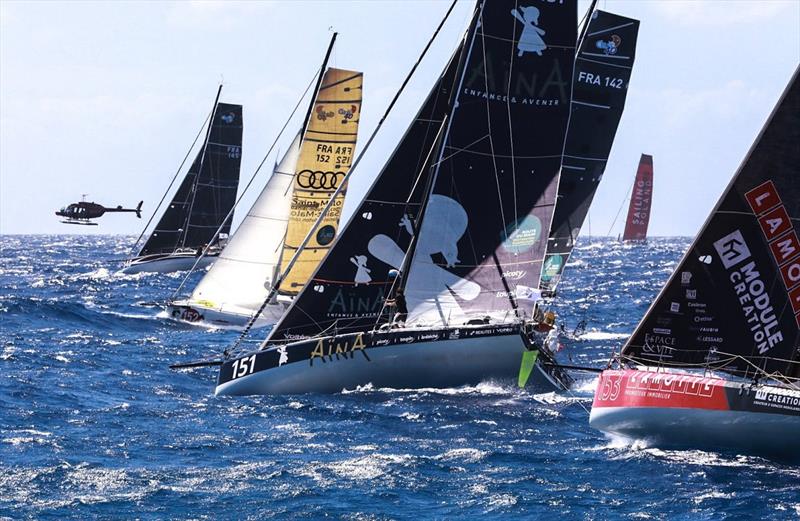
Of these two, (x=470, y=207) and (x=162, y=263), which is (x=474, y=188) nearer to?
(x=470, y=207)

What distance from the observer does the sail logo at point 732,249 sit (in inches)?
844

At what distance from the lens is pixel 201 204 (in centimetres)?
7219

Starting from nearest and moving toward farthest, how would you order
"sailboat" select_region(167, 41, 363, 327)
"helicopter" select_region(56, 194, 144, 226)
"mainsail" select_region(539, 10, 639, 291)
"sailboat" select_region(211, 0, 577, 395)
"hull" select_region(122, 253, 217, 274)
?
"sailboat" select_region(211, 0, 577, 395)
"sailboat" select_region(167, 41, 363, 327)
"mainsail" select_region(539, 10, 639, 291)
"hull" select_region(122, 253, 217, 274)
"helicopter" select_region(56, 194, 144, 226)

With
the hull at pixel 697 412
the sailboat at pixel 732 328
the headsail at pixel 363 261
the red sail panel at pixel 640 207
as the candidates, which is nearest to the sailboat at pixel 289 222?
the headsail at pixel 363 261

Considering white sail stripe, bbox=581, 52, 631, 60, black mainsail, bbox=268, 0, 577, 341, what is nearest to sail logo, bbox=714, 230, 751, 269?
black mainsail, bbox=268, 0, 577, 341

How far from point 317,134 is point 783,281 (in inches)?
816

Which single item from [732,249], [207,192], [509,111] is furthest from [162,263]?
[732,249]

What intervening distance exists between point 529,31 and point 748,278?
934cm

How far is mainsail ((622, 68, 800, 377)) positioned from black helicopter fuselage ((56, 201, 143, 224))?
7557 centimetres

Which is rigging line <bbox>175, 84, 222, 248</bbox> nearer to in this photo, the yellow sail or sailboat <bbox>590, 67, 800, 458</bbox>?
the yellow sail

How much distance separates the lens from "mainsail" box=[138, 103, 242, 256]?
68.9m

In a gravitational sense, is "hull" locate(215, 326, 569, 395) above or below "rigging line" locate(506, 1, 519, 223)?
below

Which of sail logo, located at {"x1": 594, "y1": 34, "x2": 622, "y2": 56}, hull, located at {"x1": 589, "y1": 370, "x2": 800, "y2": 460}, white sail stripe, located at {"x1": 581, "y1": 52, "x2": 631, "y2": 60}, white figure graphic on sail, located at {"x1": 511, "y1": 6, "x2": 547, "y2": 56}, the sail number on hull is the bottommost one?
the sail number on hull

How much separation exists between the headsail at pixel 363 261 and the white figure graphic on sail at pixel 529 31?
6.51ft
